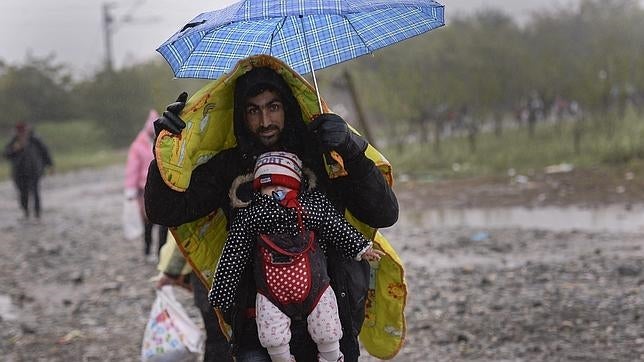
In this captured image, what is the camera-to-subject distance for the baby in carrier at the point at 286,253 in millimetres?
2799

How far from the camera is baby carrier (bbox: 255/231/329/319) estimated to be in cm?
279

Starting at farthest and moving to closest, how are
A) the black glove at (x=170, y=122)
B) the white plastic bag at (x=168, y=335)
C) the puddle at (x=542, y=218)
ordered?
the puddle at (x=542, y=218)
the white plastic bag at (x=168, y=335)
the black glove at (x=170, y=122)

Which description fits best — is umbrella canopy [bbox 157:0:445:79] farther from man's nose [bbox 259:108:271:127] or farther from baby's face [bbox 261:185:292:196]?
baby's face [bbox 261:185:292:196]

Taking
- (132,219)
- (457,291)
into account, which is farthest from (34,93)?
(457,291)

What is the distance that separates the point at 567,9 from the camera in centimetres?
3419

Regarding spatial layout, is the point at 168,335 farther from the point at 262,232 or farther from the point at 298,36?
the point at 298,36

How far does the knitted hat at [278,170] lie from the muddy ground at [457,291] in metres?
2.99

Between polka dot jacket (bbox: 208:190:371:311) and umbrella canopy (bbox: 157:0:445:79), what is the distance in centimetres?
54

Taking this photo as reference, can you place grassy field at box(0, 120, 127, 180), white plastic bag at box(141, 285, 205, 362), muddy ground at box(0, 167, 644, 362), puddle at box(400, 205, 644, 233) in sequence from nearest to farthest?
white plastic bag at box(141, 285, 205, 362) → muddy ground at box(0, 167, 644, 362) → puddle at box(400, 205, 644, 233) → grassy field at box(0, 120, 127, 180)

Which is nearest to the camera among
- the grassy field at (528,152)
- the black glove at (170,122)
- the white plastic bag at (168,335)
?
the black glove at (170,122)

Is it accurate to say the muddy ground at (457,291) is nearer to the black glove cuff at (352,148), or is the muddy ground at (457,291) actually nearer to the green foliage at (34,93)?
the black glove cuff at (352,148)

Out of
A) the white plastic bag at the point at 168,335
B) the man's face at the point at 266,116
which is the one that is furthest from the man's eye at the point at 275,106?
the white plastic bag at the point at 168,335

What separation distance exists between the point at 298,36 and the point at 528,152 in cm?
1795

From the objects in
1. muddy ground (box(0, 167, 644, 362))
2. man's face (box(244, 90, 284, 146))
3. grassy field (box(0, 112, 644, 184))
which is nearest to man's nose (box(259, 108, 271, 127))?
man's face (box(244, 90, 284, 146))
